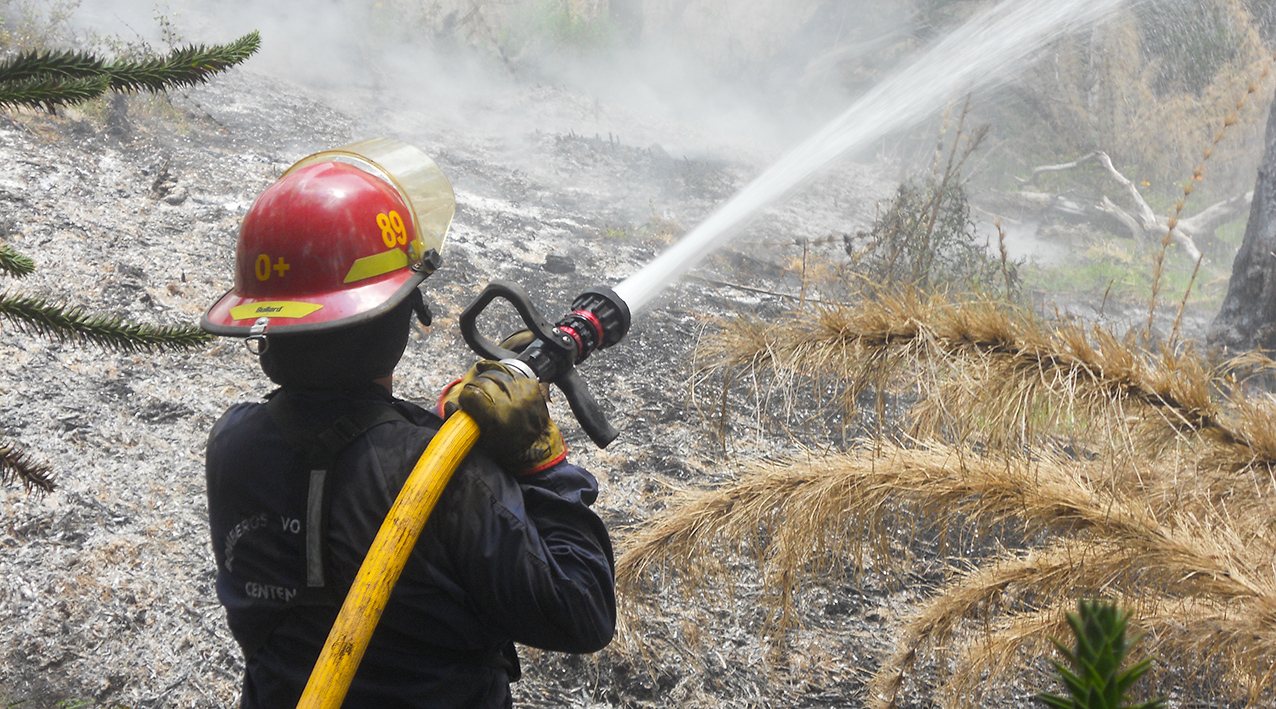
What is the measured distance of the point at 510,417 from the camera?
1.34 m

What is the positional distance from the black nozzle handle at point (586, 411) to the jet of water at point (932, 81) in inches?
134

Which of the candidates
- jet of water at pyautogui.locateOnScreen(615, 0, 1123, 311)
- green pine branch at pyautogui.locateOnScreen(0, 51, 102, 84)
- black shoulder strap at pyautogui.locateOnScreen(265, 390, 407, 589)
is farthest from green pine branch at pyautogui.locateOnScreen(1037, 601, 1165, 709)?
jet of water at pyautogui.locateOnScreen(615, 0, 1123, 311)

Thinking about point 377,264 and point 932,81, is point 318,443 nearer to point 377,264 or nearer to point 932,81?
point 377,264

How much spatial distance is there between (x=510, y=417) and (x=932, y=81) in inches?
424

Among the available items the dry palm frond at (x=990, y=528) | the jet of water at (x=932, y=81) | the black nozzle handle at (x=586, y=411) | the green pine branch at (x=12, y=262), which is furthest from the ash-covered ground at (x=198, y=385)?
the green pine branch at (x=12, y=262)

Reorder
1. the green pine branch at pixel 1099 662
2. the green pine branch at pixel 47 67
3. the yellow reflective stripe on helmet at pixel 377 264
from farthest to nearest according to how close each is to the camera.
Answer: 1. the yellow reflective stripe on helmet at pixel 377 264
2. the green pine branch at pixel 47 67
3. the green pine branch at pixel 1099 662

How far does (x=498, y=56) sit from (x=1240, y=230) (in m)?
10.9

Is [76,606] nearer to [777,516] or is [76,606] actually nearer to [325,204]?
[325,204]

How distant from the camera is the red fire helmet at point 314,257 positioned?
4.56 feet

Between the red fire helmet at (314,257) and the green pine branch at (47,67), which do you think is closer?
the green pine branch at (47,67)

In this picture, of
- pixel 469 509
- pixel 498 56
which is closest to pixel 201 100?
pixel 498 56

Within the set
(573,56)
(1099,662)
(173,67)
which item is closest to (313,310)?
(173,67)

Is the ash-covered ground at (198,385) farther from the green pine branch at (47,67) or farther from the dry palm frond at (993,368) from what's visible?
the green pine branch at (47,67)

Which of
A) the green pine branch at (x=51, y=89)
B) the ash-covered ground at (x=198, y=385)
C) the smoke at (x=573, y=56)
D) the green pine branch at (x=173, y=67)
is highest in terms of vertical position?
the smoke at (x=573, y=56)
